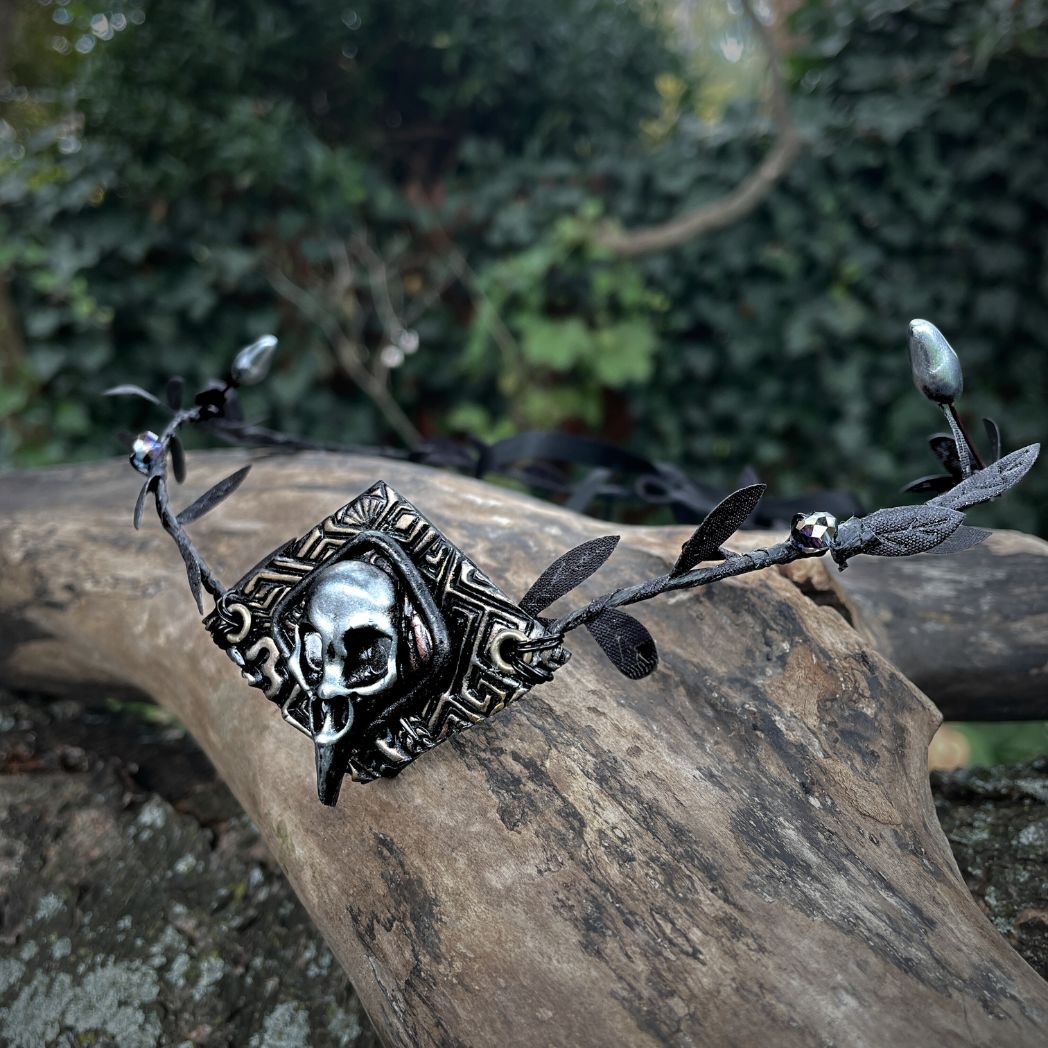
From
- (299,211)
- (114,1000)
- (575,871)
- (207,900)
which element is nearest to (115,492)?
(207,900)

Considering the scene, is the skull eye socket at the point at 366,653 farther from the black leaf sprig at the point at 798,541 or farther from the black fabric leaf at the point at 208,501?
the black fabric leaf at the point at 208,501

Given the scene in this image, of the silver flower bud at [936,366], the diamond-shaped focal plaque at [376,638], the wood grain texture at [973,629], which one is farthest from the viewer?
the wood grain texture at [973,629]

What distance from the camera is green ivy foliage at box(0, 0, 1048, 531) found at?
2.73 meters

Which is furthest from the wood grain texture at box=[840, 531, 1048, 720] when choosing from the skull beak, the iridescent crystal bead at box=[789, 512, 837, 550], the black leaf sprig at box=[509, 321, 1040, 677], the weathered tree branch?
the weathered tree branch

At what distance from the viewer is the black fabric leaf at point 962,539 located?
34.8 inches

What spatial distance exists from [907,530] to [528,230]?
9.12 feet

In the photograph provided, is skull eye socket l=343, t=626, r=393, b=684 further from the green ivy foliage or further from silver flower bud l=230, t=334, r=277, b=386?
the green ivy foliage

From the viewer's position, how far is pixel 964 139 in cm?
269

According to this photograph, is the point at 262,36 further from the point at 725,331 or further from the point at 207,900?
the point at 207,900

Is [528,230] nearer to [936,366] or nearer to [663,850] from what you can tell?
[936,366]

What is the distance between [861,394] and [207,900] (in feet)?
8.63

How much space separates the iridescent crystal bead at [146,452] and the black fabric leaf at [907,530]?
963mm

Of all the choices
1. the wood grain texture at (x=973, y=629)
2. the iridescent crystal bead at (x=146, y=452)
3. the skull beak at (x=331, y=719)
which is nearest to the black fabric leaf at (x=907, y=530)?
the wood grain texture at (x=973, y=629)

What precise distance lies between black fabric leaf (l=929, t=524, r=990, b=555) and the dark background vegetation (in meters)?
2.23
